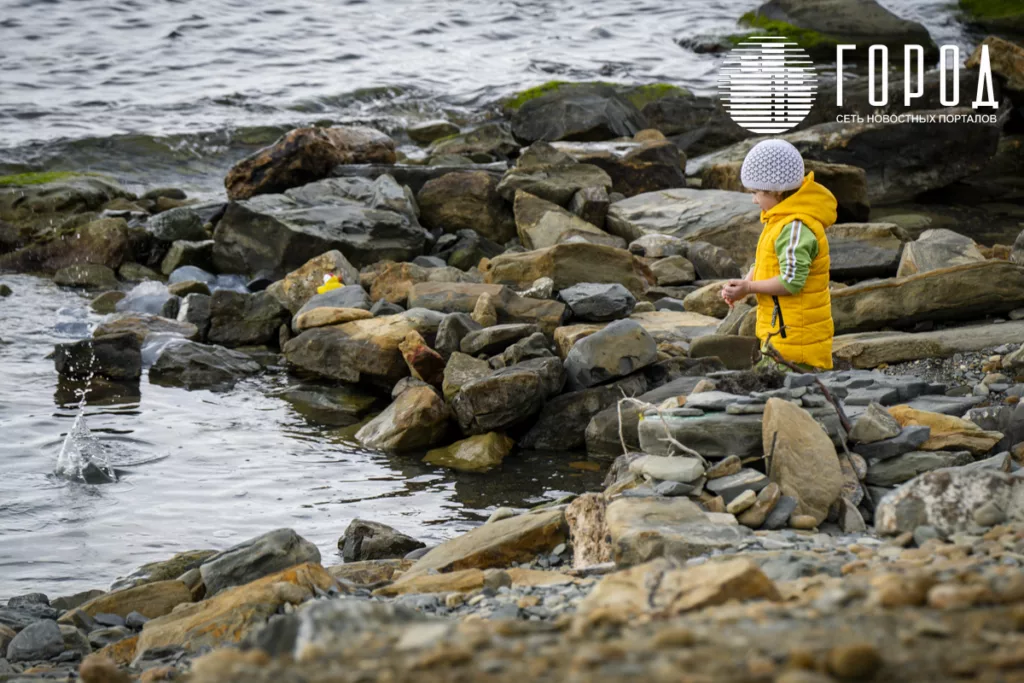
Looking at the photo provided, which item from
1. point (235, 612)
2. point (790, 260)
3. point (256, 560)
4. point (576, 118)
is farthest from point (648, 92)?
point (235, 612)

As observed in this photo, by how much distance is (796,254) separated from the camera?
246 inches

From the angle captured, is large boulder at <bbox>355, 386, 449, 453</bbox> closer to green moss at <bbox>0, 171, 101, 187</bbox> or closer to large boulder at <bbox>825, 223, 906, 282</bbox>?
large boulder at <bbox>825, 223, 906, 282</bbox>

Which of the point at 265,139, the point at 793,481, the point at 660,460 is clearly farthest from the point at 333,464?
the point at 265,139

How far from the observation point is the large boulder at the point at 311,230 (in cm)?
1326

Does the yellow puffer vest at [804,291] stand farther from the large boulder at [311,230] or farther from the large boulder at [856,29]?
the large boulder at [856,29]

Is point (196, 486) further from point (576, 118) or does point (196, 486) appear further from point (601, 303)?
point (576, 118)

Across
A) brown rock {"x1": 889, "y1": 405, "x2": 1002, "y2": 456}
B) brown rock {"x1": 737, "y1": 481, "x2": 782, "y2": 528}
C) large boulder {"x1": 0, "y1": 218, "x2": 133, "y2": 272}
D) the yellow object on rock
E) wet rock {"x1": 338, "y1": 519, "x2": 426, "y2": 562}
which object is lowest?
large boulder {"x1": 0, "y1": 218, "x2": 133, "y2": 272}

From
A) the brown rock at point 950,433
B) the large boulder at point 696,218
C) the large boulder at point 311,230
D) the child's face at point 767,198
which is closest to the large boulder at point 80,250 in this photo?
the large boulder at point 311,230

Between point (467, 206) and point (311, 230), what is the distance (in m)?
2.14

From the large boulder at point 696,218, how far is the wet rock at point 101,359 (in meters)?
5.89

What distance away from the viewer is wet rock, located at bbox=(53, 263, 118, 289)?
45.5 feet

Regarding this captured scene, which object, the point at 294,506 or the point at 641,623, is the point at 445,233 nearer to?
the point at 294,506

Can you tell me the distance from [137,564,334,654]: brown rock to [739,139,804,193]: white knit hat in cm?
331

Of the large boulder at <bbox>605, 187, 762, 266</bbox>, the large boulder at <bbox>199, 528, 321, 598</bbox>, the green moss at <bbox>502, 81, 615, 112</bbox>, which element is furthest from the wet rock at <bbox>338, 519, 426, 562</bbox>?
the green moss at <bbox>502, 81, 615, 112</bbox>
